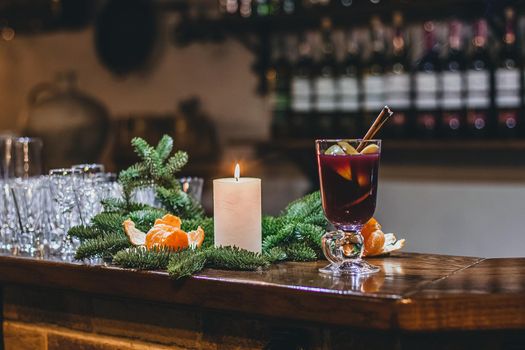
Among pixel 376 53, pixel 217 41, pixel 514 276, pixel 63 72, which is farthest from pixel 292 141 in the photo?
pixel 514 276

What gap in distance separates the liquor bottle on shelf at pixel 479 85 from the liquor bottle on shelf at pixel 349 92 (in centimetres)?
50

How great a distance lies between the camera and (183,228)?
5.48 feet

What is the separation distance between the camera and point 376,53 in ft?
12.5

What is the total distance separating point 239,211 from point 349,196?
8.1 inches

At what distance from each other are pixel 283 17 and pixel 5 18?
7.20 ft

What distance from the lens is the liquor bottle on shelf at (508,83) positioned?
335cm

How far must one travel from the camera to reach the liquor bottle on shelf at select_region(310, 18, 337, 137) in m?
3.80

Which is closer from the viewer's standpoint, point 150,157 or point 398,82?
point 150,157

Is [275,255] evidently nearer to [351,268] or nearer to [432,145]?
[351,268]

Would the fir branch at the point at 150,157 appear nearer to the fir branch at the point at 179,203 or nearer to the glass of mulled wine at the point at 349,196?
the fir branch at the point at 179,203

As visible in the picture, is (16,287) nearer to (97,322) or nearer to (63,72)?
(97,322)

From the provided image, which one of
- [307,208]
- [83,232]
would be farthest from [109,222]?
[307,208]

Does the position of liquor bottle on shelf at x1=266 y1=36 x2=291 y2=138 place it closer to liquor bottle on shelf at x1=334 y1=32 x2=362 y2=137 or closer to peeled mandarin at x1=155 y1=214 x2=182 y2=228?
liquor bottle on shelf at x1=334 y1=32 x2=362 y2=137

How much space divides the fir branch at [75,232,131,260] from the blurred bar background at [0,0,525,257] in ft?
6.04
